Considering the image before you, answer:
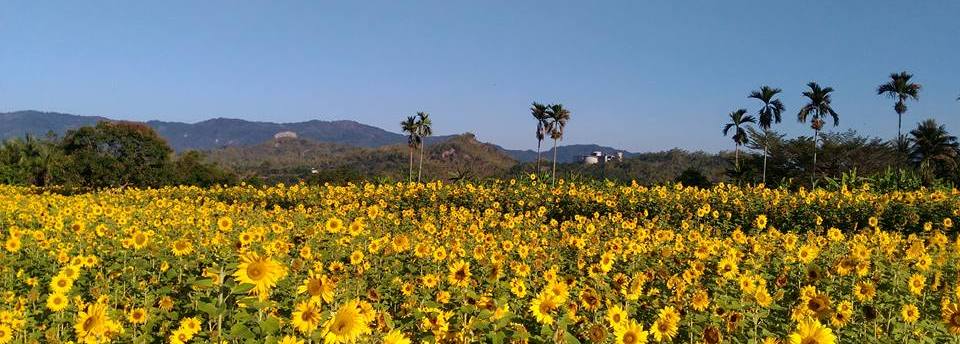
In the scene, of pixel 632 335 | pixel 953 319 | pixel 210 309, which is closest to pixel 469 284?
pixel 632 335

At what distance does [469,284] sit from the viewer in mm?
4191

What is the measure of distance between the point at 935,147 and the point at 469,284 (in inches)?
1498

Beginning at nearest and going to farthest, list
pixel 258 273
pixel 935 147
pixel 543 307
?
pixel 258 273 → pixel 543 307 → pixel 935 147

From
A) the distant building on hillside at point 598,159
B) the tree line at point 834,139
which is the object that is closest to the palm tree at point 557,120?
the tree line at point 834,139

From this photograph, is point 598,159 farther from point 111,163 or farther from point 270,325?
point 270,325

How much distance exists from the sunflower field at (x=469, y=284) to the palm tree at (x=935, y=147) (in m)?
29.0

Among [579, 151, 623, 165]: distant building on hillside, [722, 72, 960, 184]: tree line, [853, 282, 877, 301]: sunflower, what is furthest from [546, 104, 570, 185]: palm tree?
[579, 151, 623, 165]: distant building on hillside

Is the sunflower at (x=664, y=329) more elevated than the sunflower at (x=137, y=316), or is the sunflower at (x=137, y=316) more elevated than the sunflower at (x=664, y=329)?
the sunflower at (x=664, y=329)

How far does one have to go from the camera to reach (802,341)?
2408 millimetres

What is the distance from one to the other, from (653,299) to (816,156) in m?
33.8

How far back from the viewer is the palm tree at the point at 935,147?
34062 mm

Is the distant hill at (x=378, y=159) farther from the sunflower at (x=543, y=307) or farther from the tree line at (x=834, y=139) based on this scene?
the sunflower at (x=543, y=307)

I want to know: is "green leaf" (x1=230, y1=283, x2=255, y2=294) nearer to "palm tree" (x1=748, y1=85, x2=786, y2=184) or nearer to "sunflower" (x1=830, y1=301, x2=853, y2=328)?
"sunflower" (x1=830, y1=301, x2=853, y2=328)

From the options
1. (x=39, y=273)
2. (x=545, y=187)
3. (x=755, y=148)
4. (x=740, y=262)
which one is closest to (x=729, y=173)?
(x=755, y=148)
